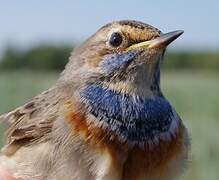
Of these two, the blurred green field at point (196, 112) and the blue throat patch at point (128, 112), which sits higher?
the blue throat patch at point (128, 112)

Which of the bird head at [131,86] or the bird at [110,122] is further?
the bird head at [131,86]

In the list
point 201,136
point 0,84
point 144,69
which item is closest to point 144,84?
point 144,69

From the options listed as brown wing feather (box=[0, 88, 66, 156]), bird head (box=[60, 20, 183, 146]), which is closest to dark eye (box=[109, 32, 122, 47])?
bird head (box=[60, 20, 183, 146])

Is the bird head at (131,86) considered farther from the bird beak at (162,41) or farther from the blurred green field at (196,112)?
the blurred green field at (196,112)

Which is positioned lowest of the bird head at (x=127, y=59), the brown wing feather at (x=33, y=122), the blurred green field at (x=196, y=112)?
the blurred green field at (x=196, y=112)

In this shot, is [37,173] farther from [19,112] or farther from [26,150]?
Result: [19,112]

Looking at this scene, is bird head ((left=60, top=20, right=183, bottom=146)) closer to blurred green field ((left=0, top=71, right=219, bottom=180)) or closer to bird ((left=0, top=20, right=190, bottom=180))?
bird ((left=0, top=20, right=190, bottom=180))

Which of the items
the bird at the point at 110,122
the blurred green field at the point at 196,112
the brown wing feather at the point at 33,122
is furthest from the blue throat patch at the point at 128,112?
the blurred green field at the point at 196,112

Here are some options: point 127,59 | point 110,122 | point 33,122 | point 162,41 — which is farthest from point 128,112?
point 33,122
